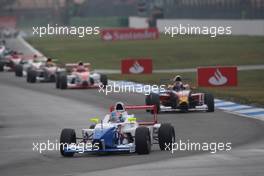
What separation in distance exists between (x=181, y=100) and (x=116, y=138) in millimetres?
9651

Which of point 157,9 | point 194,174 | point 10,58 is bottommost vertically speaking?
point 194,174

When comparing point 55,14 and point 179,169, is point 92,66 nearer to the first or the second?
point 179,169

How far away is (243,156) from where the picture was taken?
20.9 metres

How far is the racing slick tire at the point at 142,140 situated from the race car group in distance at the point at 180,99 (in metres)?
9.97

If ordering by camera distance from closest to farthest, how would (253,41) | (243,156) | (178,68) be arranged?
(243,156) < (178,68) < (253,41)

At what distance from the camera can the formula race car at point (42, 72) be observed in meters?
49.3

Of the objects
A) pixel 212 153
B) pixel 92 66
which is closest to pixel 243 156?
pixel 212 153

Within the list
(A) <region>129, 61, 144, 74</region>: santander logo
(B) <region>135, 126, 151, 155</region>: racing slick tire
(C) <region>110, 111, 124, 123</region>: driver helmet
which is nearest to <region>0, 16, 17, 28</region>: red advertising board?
(A) <region>129, 61, 144, 74</region>: santander logo

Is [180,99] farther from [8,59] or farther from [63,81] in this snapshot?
[8,59]

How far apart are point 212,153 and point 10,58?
132ft

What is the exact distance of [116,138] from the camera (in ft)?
73.2

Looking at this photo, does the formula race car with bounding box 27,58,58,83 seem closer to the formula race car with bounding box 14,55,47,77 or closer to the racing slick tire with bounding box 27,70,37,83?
the racing slick tire with bounding box 27,70,37,83

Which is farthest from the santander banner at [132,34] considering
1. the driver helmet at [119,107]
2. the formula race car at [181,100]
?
the driver helmet at [119,107]

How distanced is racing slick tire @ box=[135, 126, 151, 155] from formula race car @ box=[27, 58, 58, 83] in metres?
26.9
